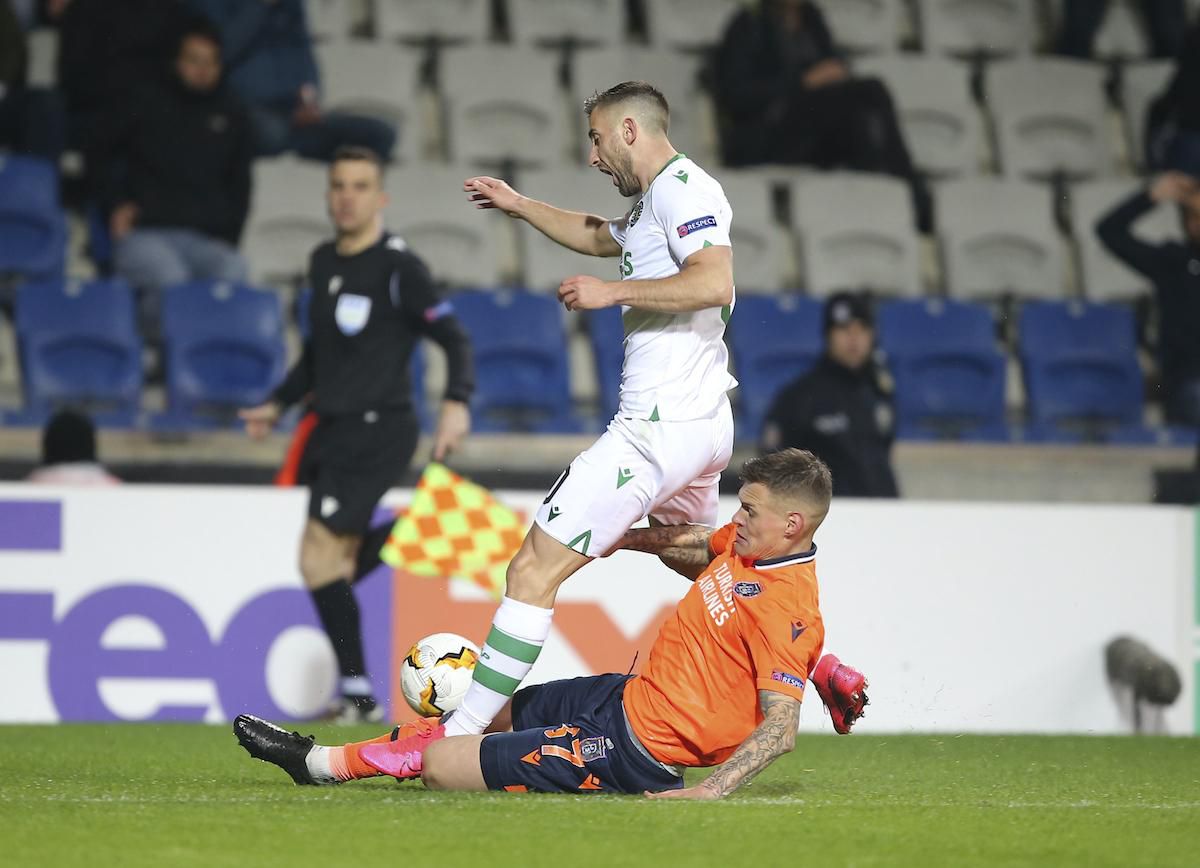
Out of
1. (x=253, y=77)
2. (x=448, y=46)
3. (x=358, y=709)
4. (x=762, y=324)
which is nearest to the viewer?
(x=358, y=709)

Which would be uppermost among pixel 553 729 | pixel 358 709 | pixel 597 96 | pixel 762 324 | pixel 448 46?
pixel 448 46

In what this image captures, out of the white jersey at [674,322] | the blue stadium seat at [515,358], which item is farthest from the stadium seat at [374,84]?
the white jersey at [674,322]

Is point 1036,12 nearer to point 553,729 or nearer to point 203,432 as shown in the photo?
point 203,432

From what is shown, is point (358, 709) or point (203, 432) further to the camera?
point (203, 432)

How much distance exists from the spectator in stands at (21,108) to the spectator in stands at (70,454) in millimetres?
2845

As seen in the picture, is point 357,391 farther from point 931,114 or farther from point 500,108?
point 931,114

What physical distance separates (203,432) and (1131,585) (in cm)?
462

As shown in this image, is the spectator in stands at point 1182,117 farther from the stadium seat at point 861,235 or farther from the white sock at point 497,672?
the white sock at point 497,672

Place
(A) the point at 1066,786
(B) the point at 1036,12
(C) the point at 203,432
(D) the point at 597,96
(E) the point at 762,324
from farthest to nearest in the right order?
1. (B) the point at 1036,12
2. (E) the point at 762,324
3. (C) the point at 203,432
4. (A) the point at 1066,786
5. (D) the point at 597,96

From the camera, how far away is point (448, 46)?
11.6 m

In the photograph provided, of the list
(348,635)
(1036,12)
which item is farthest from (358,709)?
(1036,12)

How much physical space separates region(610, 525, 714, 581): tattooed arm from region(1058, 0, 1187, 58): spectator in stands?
8554mm

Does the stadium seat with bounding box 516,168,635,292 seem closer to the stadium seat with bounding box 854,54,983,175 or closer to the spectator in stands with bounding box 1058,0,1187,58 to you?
the stadium seat with bounding box 854,54,983,175

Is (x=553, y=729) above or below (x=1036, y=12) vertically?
below
